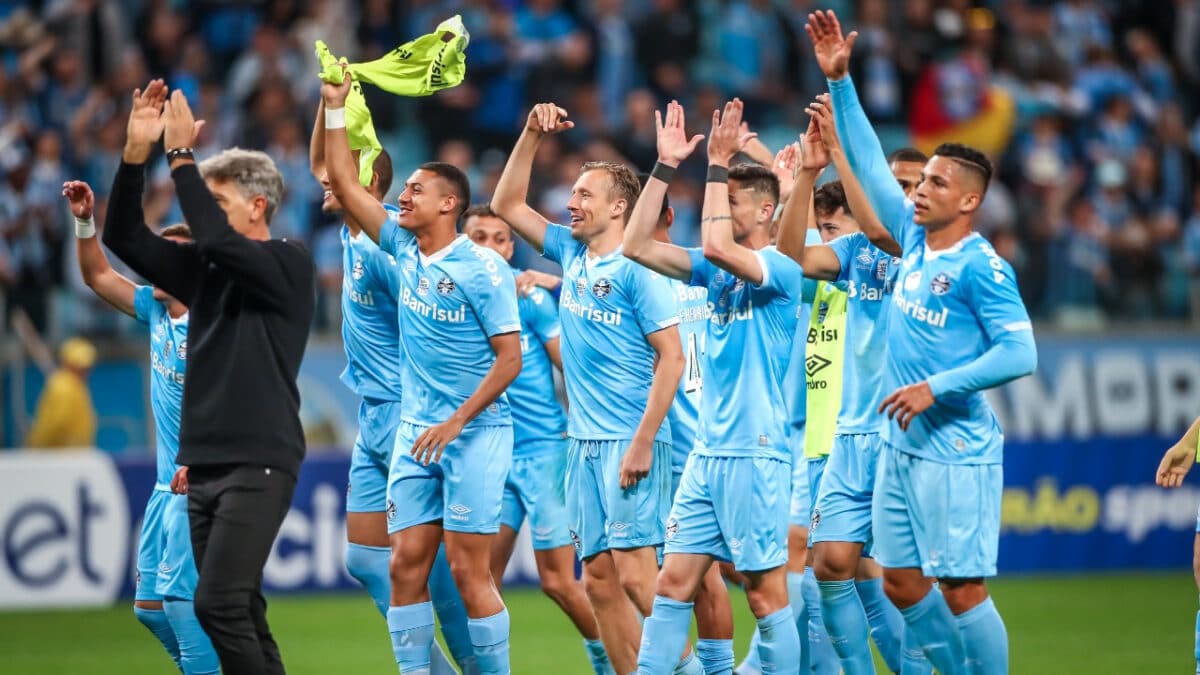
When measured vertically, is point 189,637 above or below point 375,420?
below

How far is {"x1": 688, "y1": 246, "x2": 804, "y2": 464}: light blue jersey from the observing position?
26.3 ft

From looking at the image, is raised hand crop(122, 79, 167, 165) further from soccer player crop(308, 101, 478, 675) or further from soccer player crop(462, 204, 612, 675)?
soccer player crop(462, 204, 612, 675)

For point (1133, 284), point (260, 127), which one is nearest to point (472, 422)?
point (260, 127)

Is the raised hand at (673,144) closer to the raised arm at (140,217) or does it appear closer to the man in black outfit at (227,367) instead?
the man in black outfit at (227,367)

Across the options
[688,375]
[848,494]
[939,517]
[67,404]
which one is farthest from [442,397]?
[67,404]

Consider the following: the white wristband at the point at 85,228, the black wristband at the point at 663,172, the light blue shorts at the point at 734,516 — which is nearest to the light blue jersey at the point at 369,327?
the white wristband at the point at 85,228

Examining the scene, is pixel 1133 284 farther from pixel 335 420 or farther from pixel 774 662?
pixel 774 662

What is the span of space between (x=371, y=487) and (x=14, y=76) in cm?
1090

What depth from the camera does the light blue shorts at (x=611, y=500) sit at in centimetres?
845

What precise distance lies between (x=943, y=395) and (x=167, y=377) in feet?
13.3

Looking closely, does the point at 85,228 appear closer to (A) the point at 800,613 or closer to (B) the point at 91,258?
(B) the point at 91,258

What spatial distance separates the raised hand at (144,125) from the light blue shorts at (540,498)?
3.60 metres

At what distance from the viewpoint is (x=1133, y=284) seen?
59.0 ft

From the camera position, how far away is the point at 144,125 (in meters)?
6.93
